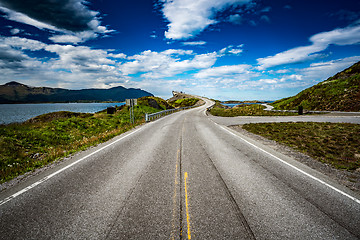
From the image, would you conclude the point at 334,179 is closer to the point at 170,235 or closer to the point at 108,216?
the point at 170,235

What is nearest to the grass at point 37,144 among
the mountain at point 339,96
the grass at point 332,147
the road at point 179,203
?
the road at point 179,203

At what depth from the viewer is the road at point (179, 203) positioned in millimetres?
3271

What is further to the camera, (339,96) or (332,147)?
(339,96)

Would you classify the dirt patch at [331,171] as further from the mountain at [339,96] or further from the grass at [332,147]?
the mountain at [339,96]

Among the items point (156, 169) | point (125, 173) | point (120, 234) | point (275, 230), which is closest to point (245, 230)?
point (275, 230)

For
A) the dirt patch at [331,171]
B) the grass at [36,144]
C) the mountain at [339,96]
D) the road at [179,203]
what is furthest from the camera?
the mountain at [339,96]

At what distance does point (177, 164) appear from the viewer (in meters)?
6.82

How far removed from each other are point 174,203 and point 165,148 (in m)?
5.19

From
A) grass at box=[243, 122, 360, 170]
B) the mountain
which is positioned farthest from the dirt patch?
Result: the mountain

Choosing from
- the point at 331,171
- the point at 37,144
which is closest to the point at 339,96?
the point at 331,171

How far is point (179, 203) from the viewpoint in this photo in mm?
4141

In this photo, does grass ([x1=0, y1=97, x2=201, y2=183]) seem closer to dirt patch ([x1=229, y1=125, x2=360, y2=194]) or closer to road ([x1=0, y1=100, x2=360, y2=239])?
road ([x1=0, y1=100, x2=360, y2=239])

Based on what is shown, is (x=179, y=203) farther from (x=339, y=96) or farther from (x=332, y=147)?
(x=339, y=96)

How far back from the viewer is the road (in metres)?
3.27
